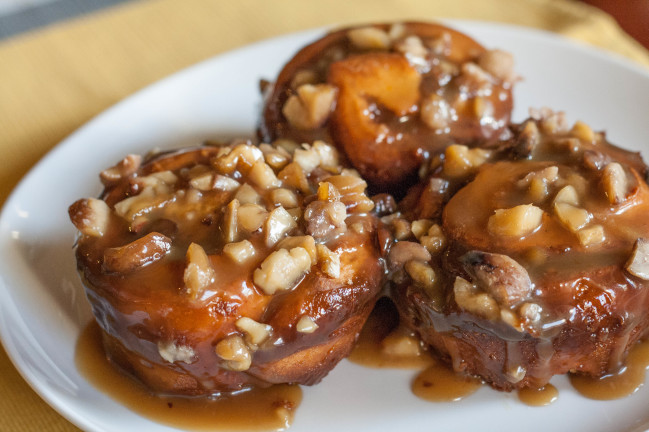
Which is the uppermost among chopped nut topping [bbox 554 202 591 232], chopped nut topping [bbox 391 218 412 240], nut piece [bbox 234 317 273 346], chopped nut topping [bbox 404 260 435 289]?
chopped nut topping [bbox 554 202 591 232]

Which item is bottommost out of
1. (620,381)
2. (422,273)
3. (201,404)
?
(201,404)

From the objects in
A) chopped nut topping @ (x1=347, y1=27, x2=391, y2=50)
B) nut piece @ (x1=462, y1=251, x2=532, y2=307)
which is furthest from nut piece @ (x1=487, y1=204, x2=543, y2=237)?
chopped nut topping @ (x1=347, y1=27, x2=391, y2=50)

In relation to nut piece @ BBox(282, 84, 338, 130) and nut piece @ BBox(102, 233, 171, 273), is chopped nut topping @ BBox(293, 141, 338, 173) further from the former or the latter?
nut piece @ BBox(102, 233, 171, 273)

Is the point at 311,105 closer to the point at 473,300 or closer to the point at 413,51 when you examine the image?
the point at 413,51

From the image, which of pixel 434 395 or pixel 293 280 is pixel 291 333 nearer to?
pixel 293 280

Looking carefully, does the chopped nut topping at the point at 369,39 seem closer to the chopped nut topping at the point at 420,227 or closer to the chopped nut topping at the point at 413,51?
the chopped nut topping at the point at 413,51

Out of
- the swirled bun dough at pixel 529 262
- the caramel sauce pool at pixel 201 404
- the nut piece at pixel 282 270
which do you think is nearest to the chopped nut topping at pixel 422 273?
the swirled bun dough at pixel 529 262

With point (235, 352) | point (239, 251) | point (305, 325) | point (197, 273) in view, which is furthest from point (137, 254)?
point (305, 325)

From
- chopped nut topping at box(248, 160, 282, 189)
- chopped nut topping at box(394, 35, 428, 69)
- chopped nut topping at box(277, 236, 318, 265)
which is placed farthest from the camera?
chopped nut topping at box(394, 35, 428, 69)
